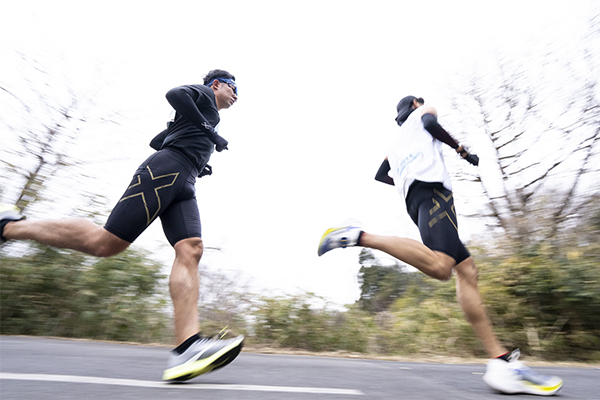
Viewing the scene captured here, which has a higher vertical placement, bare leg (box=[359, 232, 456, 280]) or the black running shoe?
bare leg (box=[359, 232, 456, 280])

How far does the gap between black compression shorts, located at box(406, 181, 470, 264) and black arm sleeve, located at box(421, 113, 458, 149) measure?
0.29 metres

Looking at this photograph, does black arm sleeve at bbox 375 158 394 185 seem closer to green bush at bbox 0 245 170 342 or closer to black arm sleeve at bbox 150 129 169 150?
black arm sleeve at bbox 150 129 169 150

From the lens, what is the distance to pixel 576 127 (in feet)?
20.5

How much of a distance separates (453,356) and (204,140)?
443 centimetres

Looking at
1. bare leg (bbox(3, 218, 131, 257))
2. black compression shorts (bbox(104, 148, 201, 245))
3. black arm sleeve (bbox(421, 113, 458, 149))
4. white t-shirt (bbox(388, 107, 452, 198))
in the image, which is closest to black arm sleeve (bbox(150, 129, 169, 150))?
black compression shorts (bbox(104, 148, 201, 245))

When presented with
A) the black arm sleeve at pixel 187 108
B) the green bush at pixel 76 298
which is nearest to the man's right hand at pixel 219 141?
the black arm sleeve at pixel 187 108

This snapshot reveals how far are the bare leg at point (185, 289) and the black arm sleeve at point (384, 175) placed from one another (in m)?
1.44

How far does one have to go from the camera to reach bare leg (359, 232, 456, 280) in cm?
208

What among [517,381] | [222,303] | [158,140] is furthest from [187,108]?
[222,303]

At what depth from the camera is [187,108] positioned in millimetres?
1978

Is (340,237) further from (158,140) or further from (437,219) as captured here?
(158,140)

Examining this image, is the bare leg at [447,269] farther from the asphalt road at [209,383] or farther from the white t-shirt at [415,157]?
the white t-shirt at [415,157]

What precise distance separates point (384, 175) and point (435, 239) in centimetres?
83

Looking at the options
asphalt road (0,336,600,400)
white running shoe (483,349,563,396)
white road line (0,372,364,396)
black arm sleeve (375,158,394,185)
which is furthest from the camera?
black arm sleeve (375,158,394,185)
